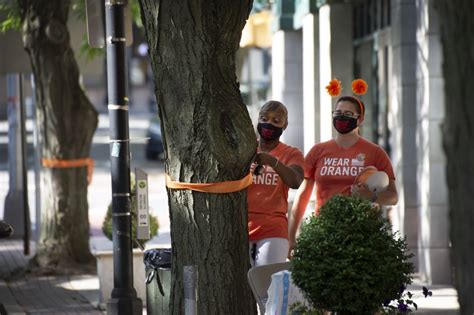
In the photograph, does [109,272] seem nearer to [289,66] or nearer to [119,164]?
[119,164]

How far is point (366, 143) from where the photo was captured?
31.5ft

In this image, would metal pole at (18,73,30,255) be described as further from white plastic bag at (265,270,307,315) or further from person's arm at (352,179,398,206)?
white plastic bag at (265,270,307,315)

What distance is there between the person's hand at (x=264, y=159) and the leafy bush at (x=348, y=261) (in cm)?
157

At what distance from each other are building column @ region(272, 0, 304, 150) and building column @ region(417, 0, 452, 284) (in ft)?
20.9

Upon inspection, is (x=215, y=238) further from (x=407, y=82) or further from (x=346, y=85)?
(x=346, y=85)

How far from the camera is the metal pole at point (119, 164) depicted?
1038cm

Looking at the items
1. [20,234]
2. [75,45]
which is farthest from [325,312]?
[20,234]

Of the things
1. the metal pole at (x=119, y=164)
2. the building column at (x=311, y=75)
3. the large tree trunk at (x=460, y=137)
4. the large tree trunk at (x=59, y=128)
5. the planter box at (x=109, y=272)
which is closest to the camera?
the large tree trunk at (x=460, y=137)

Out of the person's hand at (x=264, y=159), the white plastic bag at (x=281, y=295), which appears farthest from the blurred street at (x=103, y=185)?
the white plastic bag at (x=281, y=295)

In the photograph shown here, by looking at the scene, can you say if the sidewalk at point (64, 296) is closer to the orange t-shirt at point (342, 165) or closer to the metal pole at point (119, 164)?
the metal pole at point (119, 164)

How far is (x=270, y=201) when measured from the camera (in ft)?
30.6

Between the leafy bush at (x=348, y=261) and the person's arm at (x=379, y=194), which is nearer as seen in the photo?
the leafy bush at (x=348, y=261)

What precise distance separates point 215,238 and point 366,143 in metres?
1.90

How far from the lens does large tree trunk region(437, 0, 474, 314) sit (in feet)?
15.0
